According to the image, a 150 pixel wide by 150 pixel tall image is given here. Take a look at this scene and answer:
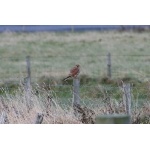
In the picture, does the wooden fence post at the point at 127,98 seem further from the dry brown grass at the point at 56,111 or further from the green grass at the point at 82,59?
the green grass at the point at 82,59

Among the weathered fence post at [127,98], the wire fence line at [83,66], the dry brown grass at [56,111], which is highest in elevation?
the weathered fence post at [127,98]

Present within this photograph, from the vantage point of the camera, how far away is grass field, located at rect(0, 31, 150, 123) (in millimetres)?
18703

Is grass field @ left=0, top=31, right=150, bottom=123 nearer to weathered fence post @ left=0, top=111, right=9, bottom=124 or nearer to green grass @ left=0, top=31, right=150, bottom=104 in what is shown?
green grass @ left=0, top=31, right=150, bottom=104

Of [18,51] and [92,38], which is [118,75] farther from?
[92,38]

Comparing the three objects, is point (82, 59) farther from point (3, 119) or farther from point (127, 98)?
point (3, 119)

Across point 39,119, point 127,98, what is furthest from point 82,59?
point 39,119

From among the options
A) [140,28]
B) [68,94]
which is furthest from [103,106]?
[140,28]

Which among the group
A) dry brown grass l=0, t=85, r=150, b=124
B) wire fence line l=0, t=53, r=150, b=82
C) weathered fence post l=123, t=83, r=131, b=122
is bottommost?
wire fence line l=0, t=53, r=150, b=82

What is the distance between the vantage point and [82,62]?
3078 centimetres

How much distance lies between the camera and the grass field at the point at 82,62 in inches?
736

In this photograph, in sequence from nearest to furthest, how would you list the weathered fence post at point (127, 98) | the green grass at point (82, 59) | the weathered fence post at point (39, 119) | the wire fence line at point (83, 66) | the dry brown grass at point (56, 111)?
the weathered fence post at point (39, 119) → the dry brown grass at point (56, 111) → the weathered fence post at point (127, 98) → the green grass at point (82, 59) → the wire fence line at point (83, 66)

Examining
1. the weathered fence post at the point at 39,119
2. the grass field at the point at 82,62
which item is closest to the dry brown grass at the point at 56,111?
the grass field at the point at 82,62

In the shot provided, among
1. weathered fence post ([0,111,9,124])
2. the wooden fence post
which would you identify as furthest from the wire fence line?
weathered fence post ([0,111,9,124])

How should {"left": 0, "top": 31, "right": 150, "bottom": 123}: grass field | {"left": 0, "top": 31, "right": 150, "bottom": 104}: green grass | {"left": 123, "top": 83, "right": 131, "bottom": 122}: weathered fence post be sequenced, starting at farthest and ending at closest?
{"left": 0, "top": 31, "right": 150, "bottom": 104}: green grass
{"left": 0, "top": 31, "right": 150, "bottom": 123}: grass field
{"left": 123, "top": 83, "right": 131, "bottom": 122}: weathered fence post
